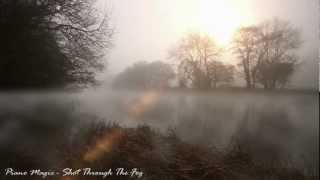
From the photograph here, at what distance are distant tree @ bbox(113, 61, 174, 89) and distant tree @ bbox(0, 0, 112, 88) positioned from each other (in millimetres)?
6917

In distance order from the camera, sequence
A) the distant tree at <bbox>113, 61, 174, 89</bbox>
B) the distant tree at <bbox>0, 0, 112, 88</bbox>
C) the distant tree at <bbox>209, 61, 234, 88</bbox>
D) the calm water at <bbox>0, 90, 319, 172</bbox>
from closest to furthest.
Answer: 1. the calm water at <bbox>0, 90, 319, 172</bbox>
2. the distant tree at <bbox>0, 0, 112, 88</bbox>
3. the distant tree at <bbox>209, 61, 234, 88</bbox>
4. the distant tree at <bbox>113, 61, 174, 89</bbox>

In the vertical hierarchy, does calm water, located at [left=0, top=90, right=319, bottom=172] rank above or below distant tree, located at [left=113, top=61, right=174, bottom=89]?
below

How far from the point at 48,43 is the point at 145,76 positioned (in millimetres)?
14013

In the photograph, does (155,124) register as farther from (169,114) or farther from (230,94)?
(230,94)

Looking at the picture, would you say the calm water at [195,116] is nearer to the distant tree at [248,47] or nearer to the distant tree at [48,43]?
the distant tree at [48,43]

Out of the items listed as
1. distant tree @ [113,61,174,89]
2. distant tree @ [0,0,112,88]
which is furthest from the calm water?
distant tree @ [113,61,174,89]

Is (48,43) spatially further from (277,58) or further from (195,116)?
(277,58)

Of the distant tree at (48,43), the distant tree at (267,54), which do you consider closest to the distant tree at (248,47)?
the distant tree at (267,54)

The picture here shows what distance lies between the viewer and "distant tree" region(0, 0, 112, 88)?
9.72 meters

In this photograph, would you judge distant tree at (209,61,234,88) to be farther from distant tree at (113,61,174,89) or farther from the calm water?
distant tree at (113,61,174,89)

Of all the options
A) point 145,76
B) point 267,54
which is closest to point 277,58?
point 267,54

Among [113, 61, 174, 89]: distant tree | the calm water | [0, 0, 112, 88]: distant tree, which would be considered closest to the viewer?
the calm water

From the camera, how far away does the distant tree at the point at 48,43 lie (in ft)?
31.9

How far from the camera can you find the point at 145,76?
2428 cm
